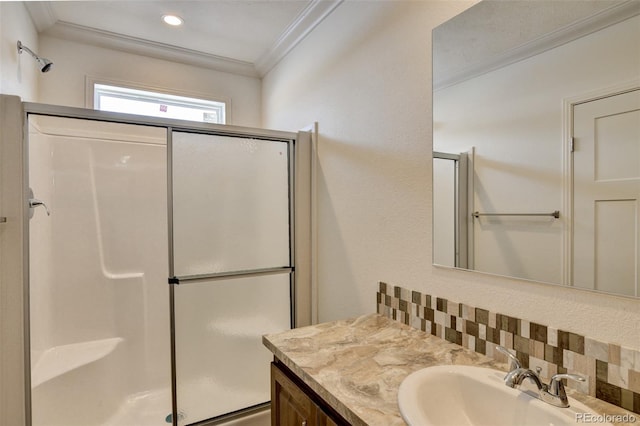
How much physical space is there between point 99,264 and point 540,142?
296 centimetres

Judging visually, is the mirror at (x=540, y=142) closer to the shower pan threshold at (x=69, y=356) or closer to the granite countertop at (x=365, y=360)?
the granite countertop at (x=365, y=360)

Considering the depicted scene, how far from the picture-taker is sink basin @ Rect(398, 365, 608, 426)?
818 mm

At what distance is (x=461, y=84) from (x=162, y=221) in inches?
98.2

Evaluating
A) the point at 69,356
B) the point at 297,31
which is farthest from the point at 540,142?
the point at 69,356

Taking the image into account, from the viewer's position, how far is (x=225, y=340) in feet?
6.64

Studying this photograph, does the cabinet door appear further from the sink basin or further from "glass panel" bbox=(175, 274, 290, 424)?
"glass panel" bbox=(175, 274, 290, 424)

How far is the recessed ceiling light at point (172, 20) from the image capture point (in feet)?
7.34

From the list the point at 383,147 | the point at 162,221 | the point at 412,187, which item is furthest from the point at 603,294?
the point at 162,221

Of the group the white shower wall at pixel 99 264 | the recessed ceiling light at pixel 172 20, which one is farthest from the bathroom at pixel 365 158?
the recessed ceiling light at pixel 172 20

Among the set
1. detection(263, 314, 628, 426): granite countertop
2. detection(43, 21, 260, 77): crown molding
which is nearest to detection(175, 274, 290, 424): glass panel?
detection(263, 314, 628, 426): granite countertop

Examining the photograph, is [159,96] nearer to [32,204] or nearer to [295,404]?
[32,204]

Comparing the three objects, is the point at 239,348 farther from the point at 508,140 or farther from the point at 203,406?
the point at 508,140

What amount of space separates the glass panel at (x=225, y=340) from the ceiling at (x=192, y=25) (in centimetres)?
166

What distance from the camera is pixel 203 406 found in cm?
195
